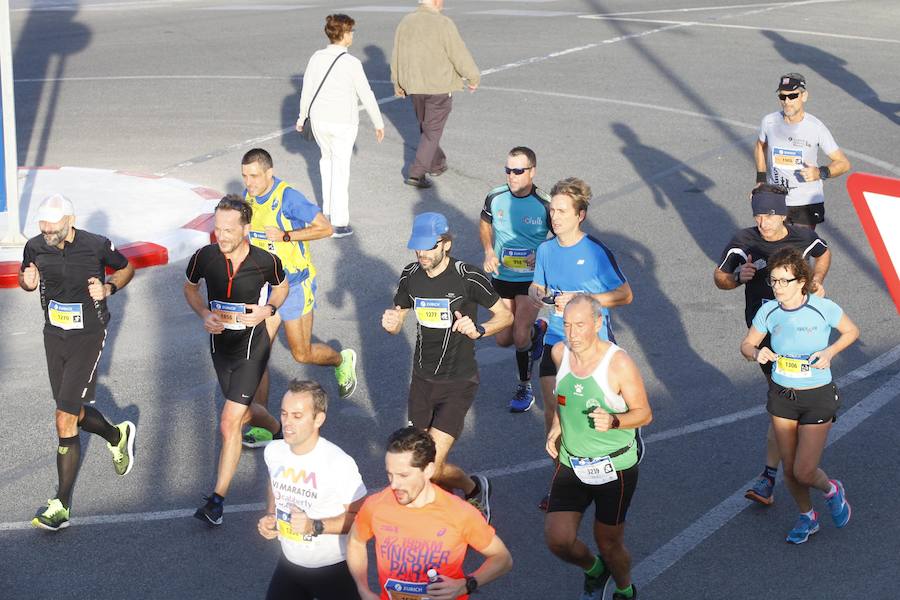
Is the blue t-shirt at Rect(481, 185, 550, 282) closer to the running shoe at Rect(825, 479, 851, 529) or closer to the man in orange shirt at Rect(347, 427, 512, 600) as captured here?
the running shoe at Rect(825, 479, 851, 529)

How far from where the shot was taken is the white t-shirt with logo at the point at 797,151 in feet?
34.8

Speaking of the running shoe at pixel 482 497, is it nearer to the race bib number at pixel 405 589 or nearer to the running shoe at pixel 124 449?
the race bib number at pixel 405 589

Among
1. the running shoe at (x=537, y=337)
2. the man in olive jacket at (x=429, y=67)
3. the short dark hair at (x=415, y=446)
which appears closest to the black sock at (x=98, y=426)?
the running shoe at (x=537, y=337)

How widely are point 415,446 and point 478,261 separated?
24.3ft

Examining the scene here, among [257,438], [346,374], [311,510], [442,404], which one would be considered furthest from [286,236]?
[311,510]

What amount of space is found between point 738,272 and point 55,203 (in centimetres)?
451

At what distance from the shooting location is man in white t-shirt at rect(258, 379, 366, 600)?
6012 millimetres

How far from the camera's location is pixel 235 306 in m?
8.27

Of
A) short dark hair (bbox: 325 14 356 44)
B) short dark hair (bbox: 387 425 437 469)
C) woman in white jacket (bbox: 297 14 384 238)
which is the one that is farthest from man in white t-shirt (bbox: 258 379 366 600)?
short dark hair (bbox: 325 14 356 44)

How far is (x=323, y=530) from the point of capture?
5938mm

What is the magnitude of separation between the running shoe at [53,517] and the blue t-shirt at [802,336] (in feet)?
14.8

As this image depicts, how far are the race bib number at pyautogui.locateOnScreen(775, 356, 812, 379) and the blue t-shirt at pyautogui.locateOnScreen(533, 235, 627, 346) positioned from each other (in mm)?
1066

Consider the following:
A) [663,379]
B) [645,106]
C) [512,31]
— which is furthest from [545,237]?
[512,31]

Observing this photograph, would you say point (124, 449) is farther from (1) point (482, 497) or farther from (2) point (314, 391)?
(2) point (314, 391)
